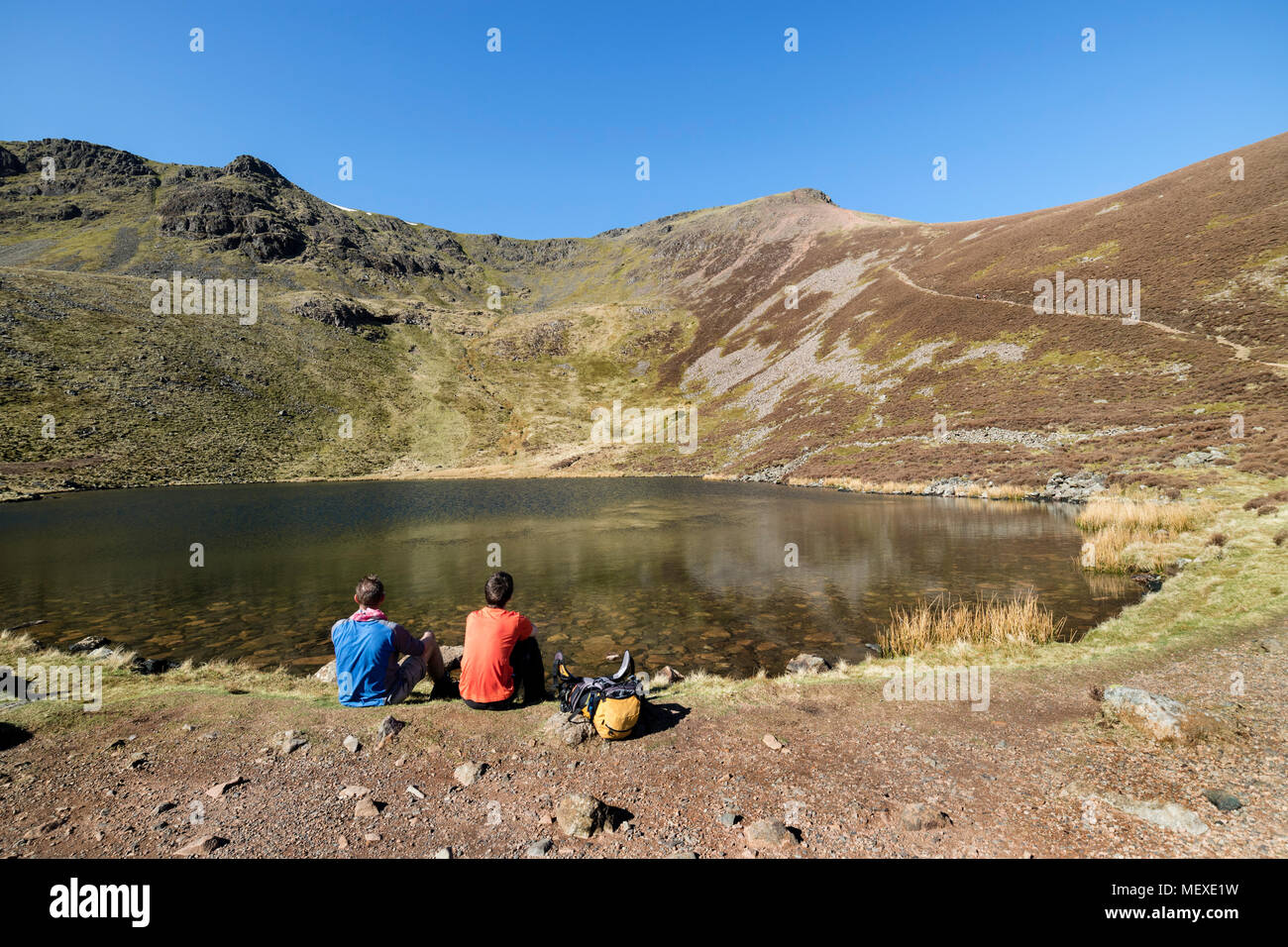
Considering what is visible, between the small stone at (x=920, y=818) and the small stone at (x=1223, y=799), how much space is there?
3261 millimetres

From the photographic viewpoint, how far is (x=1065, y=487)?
130 ft

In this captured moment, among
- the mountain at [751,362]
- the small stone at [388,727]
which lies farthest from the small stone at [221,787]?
the mountain at [751,362]

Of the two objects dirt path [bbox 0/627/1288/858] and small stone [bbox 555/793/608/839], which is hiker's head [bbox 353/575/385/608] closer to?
dirt path [bbox 0/627/1288/858]

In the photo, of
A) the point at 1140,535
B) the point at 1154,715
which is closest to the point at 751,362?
the point at 1140,535

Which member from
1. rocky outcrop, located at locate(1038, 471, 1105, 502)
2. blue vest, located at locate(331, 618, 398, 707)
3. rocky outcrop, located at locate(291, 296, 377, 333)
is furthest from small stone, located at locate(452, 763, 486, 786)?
rocky outcrop, located at locate(291, 296, 377, 333)

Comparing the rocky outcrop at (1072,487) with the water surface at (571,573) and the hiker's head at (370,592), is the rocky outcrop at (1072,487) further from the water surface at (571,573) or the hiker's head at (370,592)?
the hiker's head at (370,592)

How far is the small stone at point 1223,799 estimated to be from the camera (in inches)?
238

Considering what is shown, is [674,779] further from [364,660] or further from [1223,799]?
[1223,799]

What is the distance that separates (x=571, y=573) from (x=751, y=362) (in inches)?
3704

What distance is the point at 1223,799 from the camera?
6.16 m

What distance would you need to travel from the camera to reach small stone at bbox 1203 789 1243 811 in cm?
605
